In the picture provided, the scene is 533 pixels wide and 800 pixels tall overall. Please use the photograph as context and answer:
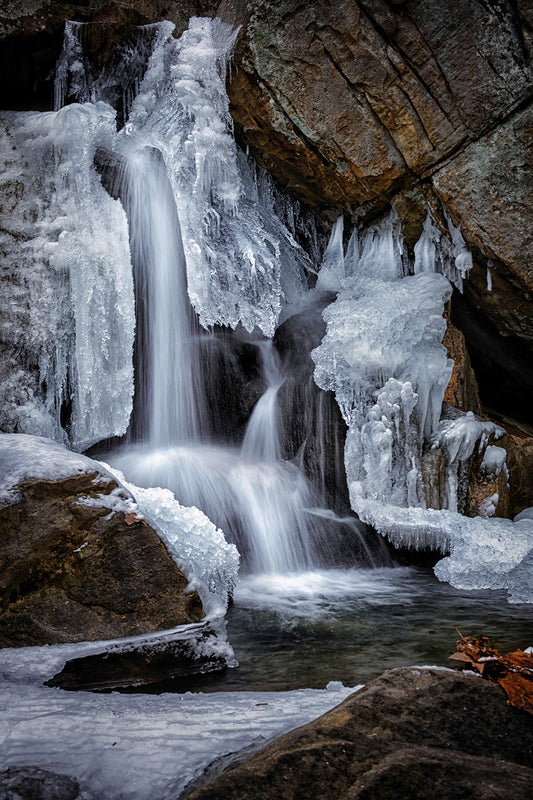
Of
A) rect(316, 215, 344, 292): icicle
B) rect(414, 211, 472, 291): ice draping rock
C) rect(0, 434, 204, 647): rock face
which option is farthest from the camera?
rect(316, 215, 344, 292): icicle

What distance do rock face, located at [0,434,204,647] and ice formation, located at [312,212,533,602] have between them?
325 centimetres

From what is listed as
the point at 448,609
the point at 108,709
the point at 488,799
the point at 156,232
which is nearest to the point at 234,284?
the point at 156,232

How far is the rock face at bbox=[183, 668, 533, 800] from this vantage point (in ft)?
3.87

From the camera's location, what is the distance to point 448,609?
13.8 ft

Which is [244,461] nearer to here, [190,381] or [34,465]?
[190,381]

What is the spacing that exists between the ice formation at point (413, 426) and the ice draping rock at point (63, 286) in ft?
8.45

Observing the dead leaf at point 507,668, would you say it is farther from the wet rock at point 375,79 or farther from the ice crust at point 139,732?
the wet rock at point 375,79

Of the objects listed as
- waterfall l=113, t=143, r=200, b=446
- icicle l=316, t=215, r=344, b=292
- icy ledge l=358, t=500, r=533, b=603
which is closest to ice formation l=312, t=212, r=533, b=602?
icy ledge l=358, t=500, r=533, b=603

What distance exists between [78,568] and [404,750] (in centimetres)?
202

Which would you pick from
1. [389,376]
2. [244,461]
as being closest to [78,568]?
[244,461]

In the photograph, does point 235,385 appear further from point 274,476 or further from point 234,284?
point 274,476

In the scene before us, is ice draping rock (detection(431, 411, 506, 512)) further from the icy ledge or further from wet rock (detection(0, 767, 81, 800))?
wet rock (detection(0, 767, 81, 800))

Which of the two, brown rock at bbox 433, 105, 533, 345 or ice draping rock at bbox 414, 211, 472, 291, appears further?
ice draping rock at bbox 414, 211, 472, 291

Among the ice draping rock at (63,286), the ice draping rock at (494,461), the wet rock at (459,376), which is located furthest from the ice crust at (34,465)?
the wet rock at (459,376)
